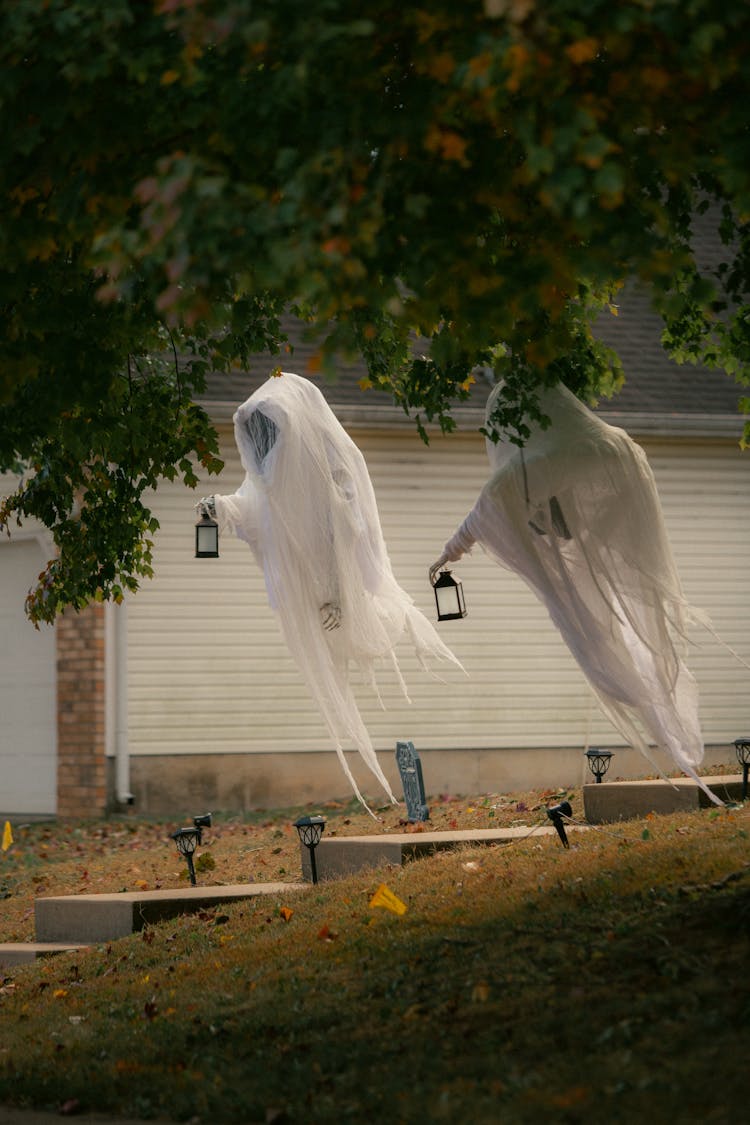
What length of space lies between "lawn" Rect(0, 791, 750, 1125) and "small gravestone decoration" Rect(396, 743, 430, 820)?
191 cm

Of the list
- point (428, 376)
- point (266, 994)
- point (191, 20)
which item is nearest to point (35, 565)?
point (428, 376)

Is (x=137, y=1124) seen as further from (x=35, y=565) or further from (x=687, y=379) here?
(x=687, y=379)

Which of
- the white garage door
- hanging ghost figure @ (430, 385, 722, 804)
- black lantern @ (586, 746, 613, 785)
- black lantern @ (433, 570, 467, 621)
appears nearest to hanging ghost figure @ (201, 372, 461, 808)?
black lantern @ (433, 570, 467, 621)

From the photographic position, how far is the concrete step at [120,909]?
31.6ft

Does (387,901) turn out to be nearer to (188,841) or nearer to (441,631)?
(188,841)

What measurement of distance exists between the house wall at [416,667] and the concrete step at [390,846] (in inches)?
256

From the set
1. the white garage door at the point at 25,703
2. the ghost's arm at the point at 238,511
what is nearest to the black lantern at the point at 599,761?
the ghost's arm at the point at 238,511

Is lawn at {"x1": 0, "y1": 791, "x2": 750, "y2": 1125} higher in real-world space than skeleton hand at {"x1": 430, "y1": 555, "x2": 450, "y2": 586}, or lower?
lower

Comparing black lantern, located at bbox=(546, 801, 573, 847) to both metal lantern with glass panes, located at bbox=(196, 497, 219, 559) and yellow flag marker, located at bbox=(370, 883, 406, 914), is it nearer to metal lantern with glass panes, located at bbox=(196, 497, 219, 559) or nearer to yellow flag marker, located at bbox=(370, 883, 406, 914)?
yellow flag marker, located at bbox=(370, 883, 406, 914)

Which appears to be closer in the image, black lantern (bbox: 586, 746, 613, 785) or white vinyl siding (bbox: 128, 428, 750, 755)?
black lantern (bbox: 586, 746, 613, 785)

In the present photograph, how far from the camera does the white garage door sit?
1748cm

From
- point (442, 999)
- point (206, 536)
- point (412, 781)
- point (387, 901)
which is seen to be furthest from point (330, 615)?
point (442, 999)

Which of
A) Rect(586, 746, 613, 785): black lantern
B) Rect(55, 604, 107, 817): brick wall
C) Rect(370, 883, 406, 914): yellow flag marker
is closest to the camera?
Rect(370, 883, 406, 914): yellow flag marker

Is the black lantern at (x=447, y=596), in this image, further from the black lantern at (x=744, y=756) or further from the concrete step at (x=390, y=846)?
the black lantern at (x=744, y=756)
